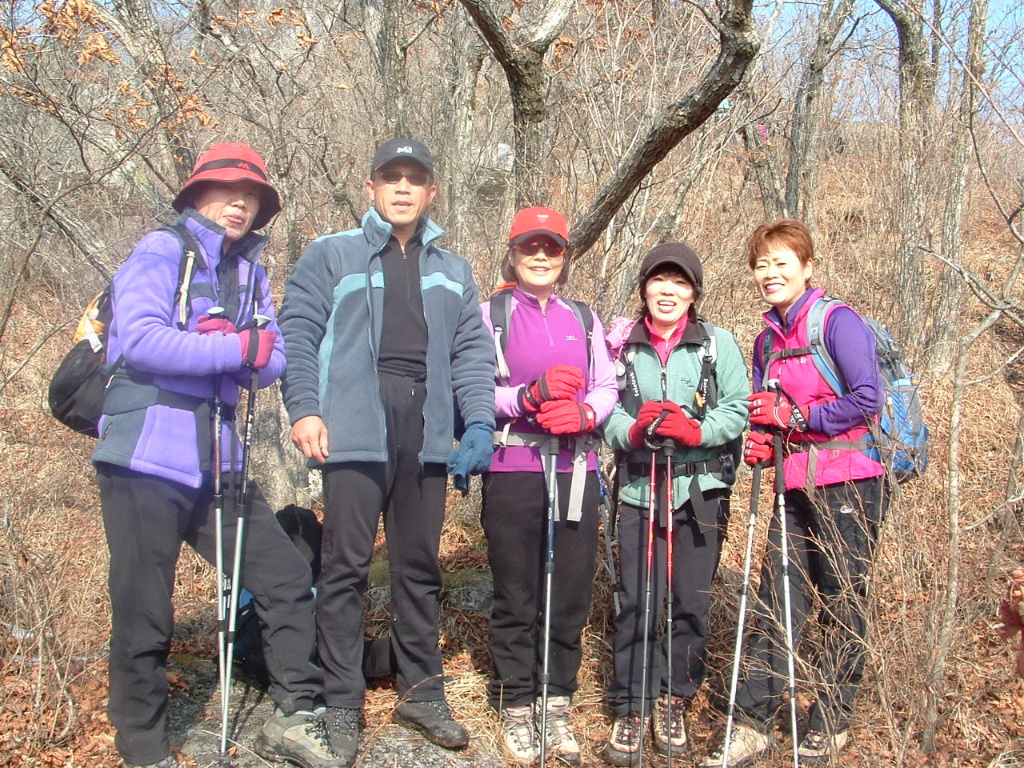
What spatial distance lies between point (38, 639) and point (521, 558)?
204 centimetres

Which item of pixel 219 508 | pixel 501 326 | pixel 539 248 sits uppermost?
pixel 539 248

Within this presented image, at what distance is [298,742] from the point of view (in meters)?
3.38

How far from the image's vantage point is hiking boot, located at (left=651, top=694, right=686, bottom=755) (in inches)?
148

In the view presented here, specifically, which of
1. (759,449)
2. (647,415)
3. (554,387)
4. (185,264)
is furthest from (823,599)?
(185,264)

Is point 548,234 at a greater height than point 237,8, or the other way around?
point 237,8

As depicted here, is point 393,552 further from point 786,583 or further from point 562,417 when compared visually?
point 786,583

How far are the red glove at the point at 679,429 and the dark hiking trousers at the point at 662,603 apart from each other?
1.13ft

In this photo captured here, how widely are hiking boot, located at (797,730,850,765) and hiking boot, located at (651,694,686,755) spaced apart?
501 millimetres

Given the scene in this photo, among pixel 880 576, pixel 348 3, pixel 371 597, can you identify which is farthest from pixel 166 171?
pixel 880 576

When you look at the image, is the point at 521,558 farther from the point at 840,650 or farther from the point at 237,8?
the point at 237,8

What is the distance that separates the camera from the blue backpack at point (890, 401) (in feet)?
11.5

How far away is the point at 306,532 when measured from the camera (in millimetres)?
4148

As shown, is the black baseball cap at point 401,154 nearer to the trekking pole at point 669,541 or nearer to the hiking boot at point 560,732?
the trekking pole at point 669,541

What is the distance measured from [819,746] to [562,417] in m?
1.71
